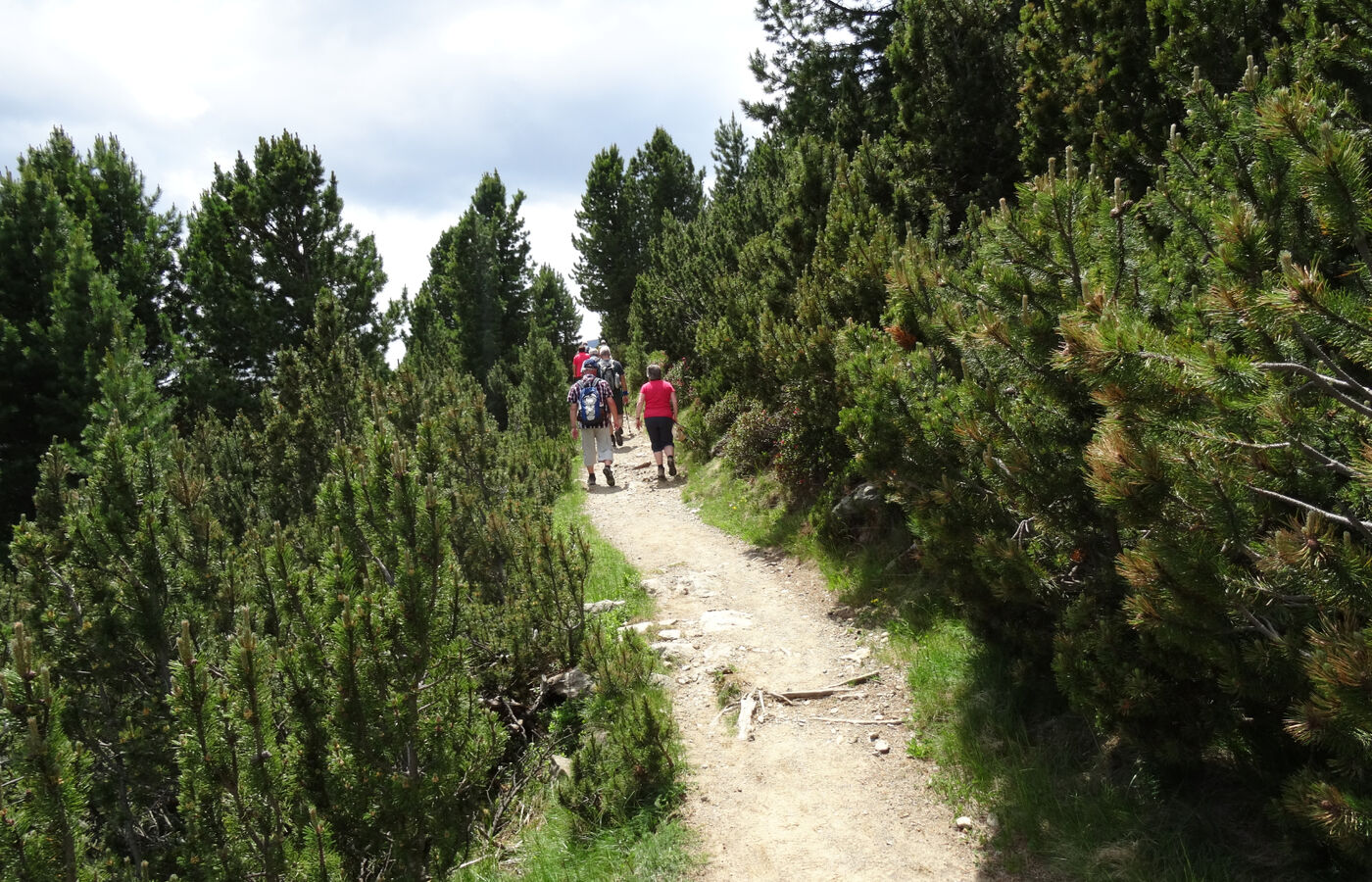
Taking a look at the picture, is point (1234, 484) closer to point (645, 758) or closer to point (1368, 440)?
point (1368, 440)

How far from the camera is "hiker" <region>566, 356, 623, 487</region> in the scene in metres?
12.2

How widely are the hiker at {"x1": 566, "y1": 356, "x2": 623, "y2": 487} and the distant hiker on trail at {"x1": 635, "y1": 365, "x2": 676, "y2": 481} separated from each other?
0.67m

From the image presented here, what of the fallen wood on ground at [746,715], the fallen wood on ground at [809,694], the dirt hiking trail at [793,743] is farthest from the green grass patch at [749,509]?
the fallen wood on ground at [746,715]

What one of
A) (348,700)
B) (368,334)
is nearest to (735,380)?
(348,700)

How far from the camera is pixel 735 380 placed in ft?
30.7

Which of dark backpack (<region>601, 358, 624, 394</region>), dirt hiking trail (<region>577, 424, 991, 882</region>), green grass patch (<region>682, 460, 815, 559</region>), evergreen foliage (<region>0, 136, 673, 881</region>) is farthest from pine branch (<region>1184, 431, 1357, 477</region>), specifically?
dark backpack (<region>601, 358, 624, 394</region>)

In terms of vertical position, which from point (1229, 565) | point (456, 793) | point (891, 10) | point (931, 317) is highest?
point (891, 10)

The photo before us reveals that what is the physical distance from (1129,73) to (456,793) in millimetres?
6939

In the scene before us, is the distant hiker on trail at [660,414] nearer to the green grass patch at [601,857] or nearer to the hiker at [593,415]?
the hiker at [593,415]

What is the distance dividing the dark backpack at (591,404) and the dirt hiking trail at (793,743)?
4738 mm

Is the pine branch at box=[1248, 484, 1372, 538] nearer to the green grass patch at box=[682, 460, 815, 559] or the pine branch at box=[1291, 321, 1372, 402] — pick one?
the pine branch at box=[1291, 321, 1372, 402]

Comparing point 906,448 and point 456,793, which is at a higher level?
point 906,448

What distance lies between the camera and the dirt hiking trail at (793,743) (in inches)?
142

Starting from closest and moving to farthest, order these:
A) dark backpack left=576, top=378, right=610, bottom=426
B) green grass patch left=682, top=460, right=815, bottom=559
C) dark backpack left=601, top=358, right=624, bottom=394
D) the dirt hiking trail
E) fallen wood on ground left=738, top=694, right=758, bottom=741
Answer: the dirt hiking trail < fallen wood on ground left=738, top=694, right=758, bottom=741 < green grass patch left=682, top=460, right=815, bottom=559 < dark backpack left=576, top=378, right=610, bottom=426 < dark backpack left=601, top=358, right=624, bottom=394
